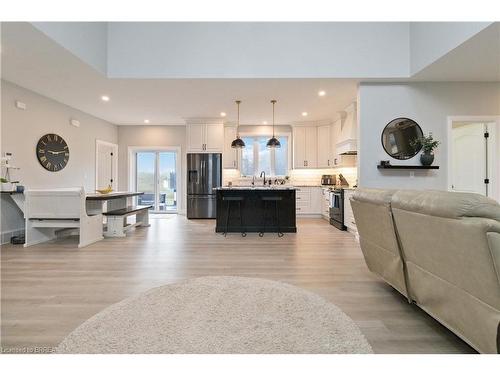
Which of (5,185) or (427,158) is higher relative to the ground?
(427,158)

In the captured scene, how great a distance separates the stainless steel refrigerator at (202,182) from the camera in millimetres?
7000

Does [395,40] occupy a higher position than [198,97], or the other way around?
[395,40]

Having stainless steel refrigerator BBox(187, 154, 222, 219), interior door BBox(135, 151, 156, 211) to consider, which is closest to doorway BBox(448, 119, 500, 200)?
stainless steel refrigerator BBox(187, 154, 222, 219)

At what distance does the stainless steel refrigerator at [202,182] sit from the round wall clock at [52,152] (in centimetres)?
277

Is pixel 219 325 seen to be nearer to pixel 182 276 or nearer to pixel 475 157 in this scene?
pixel 182 276

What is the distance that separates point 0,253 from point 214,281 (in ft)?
11.9

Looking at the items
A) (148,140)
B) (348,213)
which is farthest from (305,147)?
(148,140)

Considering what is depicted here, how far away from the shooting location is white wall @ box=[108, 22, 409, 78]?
420 cm

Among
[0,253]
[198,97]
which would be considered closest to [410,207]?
[198,97]

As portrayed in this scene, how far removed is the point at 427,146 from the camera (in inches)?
→ 171

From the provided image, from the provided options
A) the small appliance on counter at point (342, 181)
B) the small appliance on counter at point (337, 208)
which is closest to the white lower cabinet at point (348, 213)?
the small appliance on counter at point (337, 208)

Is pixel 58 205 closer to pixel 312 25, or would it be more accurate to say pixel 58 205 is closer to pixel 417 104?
pixel 312 25

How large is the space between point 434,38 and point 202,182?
5.47 meters
